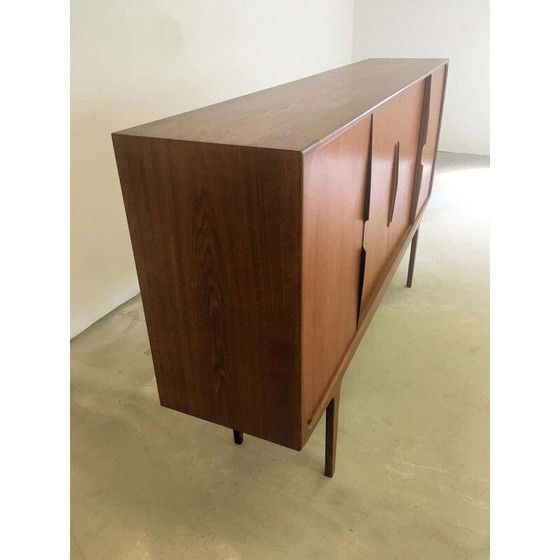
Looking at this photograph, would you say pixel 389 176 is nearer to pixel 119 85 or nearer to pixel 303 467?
pixel 303 467

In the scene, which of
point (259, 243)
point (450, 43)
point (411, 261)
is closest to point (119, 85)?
point (259, 243)

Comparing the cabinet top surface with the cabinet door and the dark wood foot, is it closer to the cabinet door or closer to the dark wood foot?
the cabinet door

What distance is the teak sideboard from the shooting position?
0.98m

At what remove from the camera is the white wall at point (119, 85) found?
2.09 meters

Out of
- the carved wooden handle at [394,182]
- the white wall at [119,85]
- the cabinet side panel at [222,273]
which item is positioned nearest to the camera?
the cabinet side panel at [222,273]

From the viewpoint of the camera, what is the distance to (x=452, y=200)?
13.1 ft

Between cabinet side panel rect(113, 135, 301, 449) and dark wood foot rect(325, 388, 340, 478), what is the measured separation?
269mm

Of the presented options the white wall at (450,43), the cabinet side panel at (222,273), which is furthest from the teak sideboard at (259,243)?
the white wall at (450,43)

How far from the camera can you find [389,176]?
5.46ft

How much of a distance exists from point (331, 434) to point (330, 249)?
67cm

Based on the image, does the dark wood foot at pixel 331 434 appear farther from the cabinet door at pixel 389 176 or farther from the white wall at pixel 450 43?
the white wall at pixel 450 43

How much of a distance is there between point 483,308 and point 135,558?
6.56ft

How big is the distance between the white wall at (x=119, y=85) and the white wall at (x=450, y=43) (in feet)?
8.04

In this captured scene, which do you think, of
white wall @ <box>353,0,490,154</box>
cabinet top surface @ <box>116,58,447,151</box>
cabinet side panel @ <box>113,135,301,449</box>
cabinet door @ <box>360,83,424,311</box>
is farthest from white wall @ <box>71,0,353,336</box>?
white wall @ <box>353,0,490,154</box>
